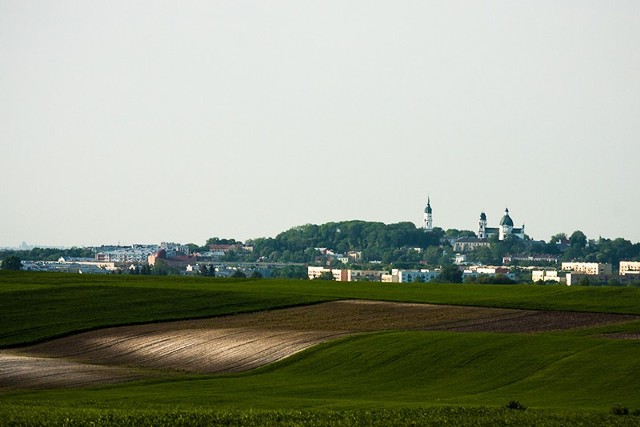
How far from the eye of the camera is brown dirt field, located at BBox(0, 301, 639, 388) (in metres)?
56.4

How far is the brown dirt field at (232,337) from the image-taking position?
56.4 metres

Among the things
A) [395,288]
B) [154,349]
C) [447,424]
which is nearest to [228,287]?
[395,288]

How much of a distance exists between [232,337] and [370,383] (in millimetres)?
17737

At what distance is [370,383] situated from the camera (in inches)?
2018

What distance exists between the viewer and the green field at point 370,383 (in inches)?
1460

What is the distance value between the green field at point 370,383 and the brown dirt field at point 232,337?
2442mm

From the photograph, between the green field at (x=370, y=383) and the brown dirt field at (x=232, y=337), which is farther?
the brown dirt field at (x=232, y=337)

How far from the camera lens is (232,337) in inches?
2667

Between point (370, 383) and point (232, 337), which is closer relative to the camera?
point (370, 383)

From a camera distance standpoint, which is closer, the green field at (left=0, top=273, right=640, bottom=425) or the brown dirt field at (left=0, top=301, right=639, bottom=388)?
the green field at (left=0, top=273, right=640, bottom=425)

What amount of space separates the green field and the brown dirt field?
2.44 metres

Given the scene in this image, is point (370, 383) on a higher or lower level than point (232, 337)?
lower

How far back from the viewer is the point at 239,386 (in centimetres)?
4991

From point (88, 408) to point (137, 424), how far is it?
16.3ft
